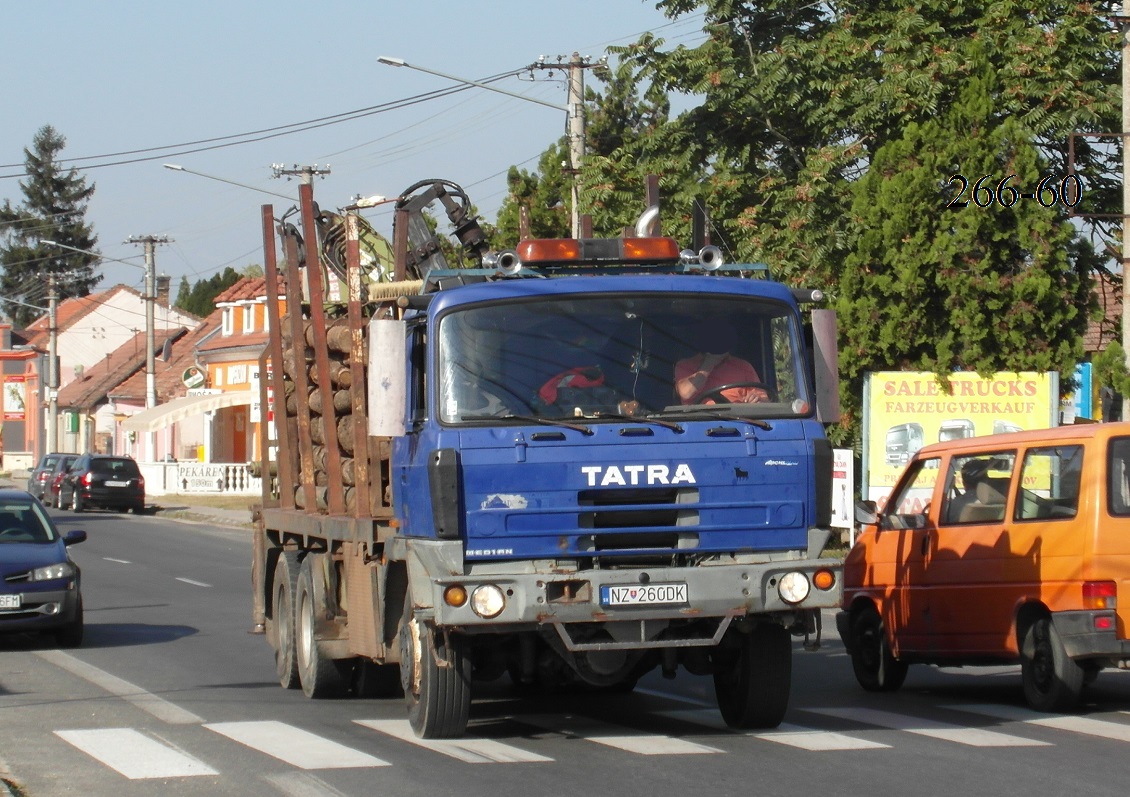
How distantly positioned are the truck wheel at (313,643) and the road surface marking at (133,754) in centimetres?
182

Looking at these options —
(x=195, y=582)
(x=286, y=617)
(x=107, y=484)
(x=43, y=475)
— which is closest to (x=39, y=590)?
(x=286, y=617)

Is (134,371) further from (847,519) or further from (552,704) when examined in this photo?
(552,704)

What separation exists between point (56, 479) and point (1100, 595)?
44.4 m

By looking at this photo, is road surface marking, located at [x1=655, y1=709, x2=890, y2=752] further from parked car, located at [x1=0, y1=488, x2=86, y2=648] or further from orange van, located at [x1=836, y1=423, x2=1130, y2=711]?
parked car, located at [x1=0, y1=488, x2=86, y2=648]

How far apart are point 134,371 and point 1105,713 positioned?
80.0 metres

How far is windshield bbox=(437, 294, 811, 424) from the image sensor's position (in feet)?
29.5

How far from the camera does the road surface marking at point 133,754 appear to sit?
8578 millimetres

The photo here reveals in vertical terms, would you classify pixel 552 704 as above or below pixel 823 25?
below


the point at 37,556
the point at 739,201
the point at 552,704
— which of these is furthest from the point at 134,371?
the point at 552,704

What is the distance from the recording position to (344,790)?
787cm

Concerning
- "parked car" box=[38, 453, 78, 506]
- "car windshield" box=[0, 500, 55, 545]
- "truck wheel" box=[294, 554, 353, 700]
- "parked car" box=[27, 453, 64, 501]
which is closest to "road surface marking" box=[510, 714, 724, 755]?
"truck wheel" box=[294, 554, 353, 700]

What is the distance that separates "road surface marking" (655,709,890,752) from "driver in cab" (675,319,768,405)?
1927 millimetres

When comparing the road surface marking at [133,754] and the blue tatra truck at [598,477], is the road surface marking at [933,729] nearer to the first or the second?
the blue tatra truck at [598,477]

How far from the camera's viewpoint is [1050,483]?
10.8 metres
